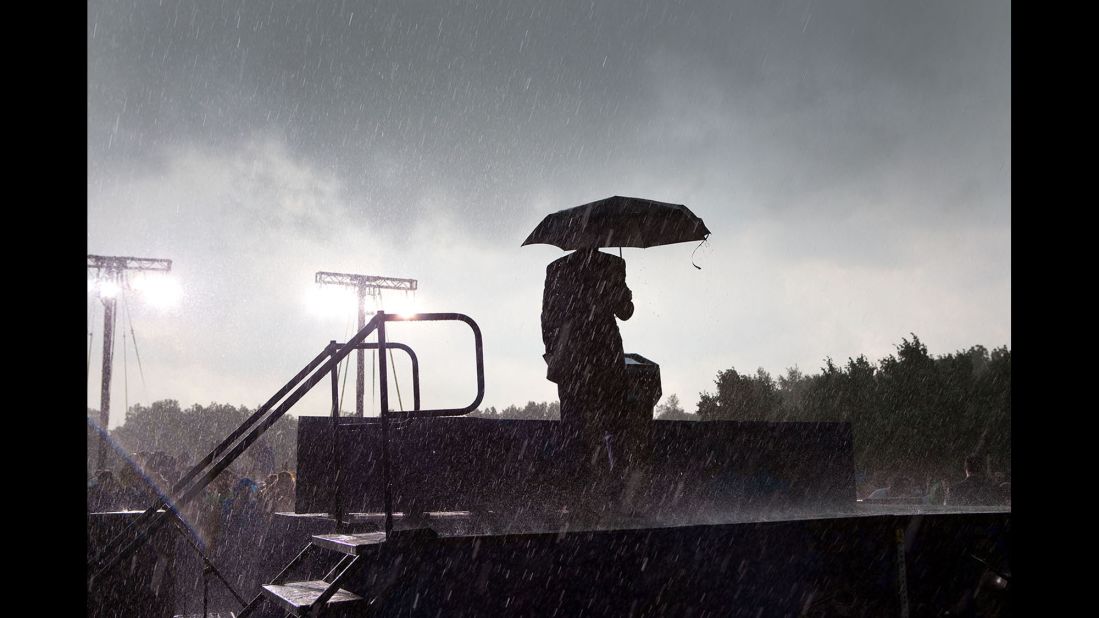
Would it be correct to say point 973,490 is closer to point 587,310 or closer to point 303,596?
point 587,310

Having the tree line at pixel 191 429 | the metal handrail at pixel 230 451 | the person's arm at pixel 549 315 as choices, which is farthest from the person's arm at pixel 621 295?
the tree line at pixel 191 429

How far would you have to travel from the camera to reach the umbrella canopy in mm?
6531

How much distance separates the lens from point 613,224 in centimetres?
654

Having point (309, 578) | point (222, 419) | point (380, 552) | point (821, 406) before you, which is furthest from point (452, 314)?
point (222, 419)

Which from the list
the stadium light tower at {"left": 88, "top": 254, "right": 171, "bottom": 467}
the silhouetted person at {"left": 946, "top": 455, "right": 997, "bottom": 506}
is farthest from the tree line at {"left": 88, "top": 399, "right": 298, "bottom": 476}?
the silhouetted person at {"left": 946, "top": 455, "right": 997, "bottom": 506}

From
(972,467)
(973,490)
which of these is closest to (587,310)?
(973,490)

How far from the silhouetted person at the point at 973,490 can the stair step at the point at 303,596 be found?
24.9ft

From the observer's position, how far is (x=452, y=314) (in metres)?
4.69

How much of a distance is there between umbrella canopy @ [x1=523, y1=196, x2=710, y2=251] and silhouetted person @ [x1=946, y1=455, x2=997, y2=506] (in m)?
5.18

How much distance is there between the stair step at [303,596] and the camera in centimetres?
369

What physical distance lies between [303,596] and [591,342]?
302cm

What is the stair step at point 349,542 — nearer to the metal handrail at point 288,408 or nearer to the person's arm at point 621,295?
the metal handrail at point 288,408
